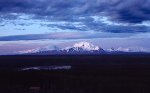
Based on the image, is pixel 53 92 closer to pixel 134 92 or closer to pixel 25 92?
pixel 25 92

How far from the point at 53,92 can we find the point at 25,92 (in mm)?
3913

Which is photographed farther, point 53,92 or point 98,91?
point 98,91

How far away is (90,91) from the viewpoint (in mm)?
46938

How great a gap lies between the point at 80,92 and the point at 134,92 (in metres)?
8.44

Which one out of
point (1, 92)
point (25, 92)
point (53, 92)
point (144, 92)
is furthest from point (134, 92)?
point (1, 92)

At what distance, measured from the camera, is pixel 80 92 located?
44.8 metres

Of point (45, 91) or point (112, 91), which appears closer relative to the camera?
point (45, 91)

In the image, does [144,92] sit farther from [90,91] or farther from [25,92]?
[25,92]

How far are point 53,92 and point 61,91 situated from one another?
4.82 feet

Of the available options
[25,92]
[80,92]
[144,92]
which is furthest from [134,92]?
[25,92]

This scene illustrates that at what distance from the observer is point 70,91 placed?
4556 centimetres

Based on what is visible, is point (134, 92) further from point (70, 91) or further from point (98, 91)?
point (70, 91)

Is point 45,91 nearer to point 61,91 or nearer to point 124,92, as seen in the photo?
point 61,91

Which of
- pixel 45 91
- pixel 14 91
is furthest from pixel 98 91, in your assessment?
pixel 14 91
